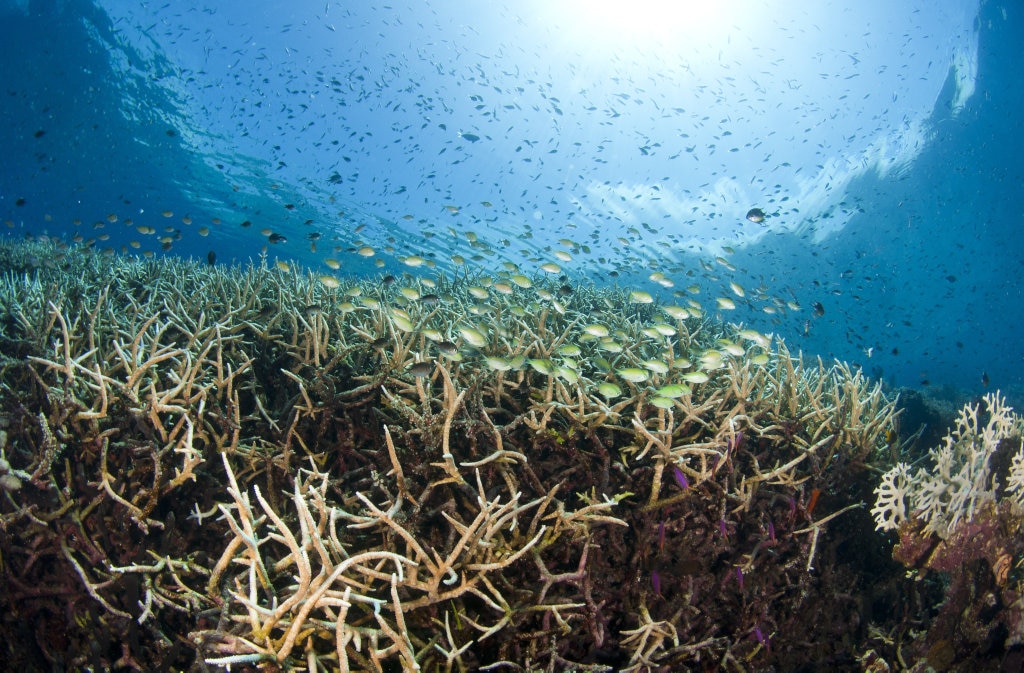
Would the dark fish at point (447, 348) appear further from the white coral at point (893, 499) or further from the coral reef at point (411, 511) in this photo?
the white coral at point (893, 499)

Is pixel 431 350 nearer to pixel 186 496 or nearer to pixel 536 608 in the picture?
pixel 186 496

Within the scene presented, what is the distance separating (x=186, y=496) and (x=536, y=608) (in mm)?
2439

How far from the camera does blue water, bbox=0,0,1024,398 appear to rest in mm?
25578

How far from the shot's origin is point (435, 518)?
2.78m

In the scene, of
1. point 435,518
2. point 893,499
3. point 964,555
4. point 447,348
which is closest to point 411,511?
point 435,518

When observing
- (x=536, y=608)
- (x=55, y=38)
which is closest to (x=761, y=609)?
(x=536, y=608)

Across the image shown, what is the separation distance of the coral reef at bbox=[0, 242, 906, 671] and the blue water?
65.1 feet

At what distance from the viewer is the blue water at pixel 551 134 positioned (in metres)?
25.6

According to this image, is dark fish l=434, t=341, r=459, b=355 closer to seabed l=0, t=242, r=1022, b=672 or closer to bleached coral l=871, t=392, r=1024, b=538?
seabed l=0, t=242, r=1022, b=672

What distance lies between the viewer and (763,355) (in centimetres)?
421

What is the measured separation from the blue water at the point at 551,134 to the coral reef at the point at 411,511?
1986 centimetres

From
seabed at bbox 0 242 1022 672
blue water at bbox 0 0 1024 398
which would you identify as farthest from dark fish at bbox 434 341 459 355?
blue water at bbox 0 0 1024 398

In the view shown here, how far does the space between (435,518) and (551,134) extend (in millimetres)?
32460

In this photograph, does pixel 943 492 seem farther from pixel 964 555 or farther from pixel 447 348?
pixel 447 348
